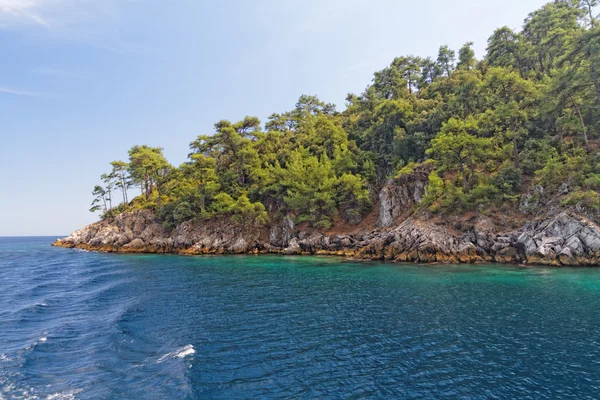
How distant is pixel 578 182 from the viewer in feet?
128

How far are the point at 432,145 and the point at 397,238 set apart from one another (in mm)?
17885

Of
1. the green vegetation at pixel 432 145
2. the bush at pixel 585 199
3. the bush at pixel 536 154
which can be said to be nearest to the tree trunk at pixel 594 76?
the green vegetation at pixel 432 145

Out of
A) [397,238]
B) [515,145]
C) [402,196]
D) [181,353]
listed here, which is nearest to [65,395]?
[181,353]

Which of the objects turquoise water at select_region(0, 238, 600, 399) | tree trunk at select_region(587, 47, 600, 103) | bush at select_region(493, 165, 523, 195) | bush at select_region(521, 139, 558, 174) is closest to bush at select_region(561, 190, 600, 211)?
bush at select_region(493, 165, 523, 195)

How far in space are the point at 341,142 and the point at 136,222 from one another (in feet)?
191

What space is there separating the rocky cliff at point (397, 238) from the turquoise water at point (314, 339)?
20.1 feet

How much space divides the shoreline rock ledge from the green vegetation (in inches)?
124

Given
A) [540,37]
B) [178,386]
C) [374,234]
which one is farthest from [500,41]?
[178,386]

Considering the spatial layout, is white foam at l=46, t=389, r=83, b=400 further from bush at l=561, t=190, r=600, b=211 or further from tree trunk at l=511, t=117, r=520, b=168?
tree trunk at l=511, t=117, r=520, b=168

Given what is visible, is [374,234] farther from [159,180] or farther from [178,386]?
[159,180]

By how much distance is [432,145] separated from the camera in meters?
52.2

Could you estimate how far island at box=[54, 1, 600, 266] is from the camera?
133ft

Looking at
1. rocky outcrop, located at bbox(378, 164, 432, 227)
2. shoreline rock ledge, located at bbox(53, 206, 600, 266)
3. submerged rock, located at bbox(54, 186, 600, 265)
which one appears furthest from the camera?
rocky outcrop, located at bbox(378, 164, 432, 227)

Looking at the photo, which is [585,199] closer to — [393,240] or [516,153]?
[516,153]
